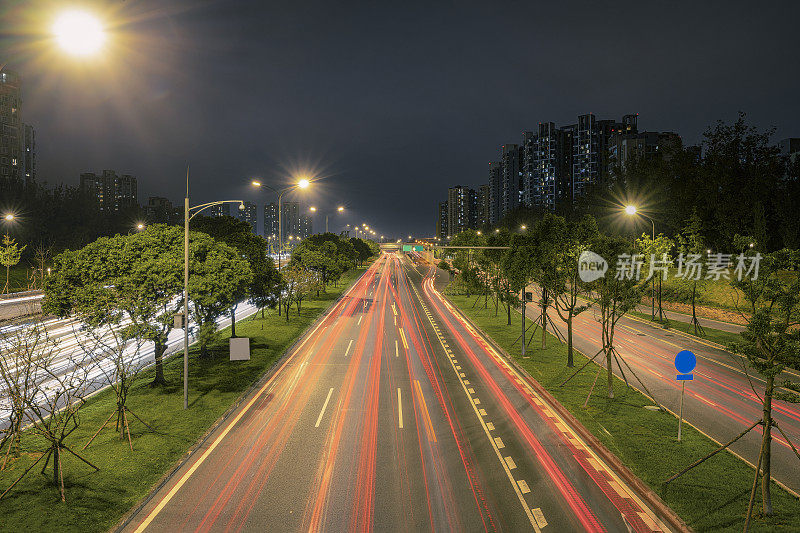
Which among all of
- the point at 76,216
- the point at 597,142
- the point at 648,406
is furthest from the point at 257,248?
the point at 597,142

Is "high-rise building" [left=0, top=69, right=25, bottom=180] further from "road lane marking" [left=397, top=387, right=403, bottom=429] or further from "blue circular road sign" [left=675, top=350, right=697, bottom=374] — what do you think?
"blue circular road sign" [left=675, top=350, right=697, bottom=374]

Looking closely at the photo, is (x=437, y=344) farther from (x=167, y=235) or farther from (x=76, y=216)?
(x=76, y=216)

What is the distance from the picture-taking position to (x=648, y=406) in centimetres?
1767

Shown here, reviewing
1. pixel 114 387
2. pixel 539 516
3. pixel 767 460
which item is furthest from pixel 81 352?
pixel 767 460

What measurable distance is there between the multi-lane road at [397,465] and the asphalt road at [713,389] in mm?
5281

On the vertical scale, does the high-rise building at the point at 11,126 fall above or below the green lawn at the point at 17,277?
above

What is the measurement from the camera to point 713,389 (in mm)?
20312

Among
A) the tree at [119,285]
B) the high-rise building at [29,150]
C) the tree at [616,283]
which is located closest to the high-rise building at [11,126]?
the high-rise building at [29,150]

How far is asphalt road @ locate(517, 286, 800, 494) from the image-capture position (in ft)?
46.4

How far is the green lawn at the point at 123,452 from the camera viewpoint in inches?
397

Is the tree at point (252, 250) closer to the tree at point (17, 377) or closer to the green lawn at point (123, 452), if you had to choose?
the green lawn at point (123, 452)

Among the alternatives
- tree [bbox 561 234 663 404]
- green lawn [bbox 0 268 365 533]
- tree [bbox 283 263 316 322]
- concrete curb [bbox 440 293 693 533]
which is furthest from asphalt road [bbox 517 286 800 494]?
tree [bbox 283 263 316 322]

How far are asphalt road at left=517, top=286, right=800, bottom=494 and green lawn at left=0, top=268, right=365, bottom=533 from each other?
1581 cm

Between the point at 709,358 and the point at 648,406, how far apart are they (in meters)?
12.2
